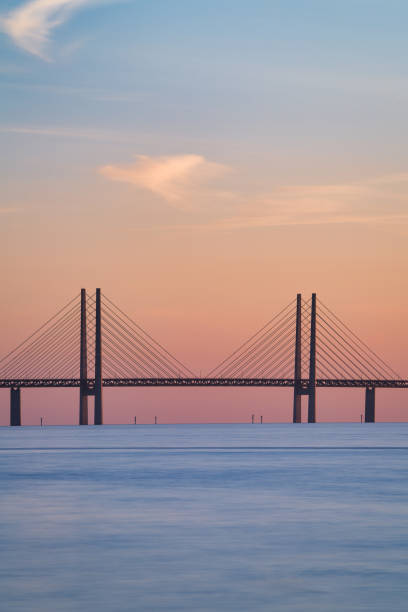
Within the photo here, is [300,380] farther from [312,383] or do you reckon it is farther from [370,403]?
[370,403]

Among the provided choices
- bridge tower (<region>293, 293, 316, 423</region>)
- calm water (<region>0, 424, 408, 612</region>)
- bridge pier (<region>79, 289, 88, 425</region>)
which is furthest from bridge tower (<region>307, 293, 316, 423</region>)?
calm water (<region>0, 424, 408, 612</region>)

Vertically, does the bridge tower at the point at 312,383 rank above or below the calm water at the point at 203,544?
below

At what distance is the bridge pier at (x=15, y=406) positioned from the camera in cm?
12375

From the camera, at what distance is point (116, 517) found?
2256 centimetres

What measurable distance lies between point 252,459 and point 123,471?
12121mm

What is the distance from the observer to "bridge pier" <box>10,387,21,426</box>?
123750mm

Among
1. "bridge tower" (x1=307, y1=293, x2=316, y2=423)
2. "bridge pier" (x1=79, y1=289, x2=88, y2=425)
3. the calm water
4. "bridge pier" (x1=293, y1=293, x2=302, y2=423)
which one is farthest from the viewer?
"bridge pier" (x1=293, y1=293, x2=302, y2=423)

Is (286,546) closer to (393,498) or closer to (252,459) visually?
(393,498)

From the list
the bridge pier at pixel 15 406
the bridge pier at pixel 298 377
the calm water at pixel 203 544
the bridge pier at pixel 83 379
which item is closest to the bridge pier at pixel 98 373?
the bridge pier at pixel 83 379

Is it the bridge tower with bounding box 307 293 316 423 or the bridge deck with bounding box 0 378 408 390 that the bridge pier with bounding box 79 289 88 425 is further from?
the bridge tower with bounding box 307 293 316 423

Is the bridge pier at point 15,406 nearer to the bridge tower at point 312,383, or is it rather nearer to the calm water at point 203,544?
the bridge tower at point 312,383

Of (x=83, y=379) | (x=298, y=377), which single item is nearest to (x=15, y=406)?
(x=83, y=379)

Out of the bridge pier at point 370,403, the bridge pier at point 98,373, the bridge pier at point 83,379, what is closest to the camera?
the bridge pier at point 98,373

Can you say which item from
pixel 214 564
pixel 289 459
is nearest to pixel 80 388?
pixel 289 459
